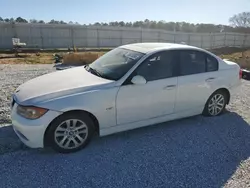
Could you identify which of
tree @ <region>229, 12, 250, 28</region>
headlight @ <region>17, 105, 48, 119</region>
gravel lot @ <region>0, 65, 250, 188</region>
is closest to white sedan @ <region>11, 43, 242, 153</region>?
headlight @ <region>17, 105, 48, 119</region>

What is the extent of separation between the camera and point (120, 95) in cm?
348

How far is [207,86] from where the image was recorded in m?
4.37

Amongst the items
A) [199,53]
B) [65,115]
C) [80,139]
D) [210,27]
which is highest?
[210,27]

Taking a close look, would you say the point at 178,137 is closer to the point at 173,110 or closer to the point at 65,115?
the point at 173,110

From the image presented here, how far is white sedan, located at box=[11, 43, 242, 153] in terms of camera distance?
314 cm

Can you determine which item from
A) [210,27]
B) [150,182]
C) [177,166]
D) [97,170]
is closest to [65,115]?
[97,170]

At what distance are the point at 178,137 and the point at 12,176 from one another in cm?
249

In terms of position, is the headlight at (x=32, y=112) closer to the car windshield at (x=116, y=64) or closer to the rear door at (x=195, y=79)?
the car windshield at (x=116, y=64)

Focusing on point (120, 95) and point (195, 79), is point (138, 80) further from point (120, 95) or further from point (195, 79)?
point (195, 79)

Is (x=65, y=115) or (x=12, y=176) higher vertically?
(x=65, y=115)

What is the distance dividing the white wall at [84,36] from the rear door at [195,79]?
24.3m

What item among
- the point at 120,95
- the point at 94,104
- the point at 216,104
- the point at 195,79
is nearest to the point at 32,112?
the point at 94,104

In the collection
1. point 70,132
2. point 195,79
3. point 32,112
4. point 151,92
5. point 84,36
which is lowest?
point 70,132

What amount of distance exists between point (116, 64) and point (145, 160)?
1674mm
